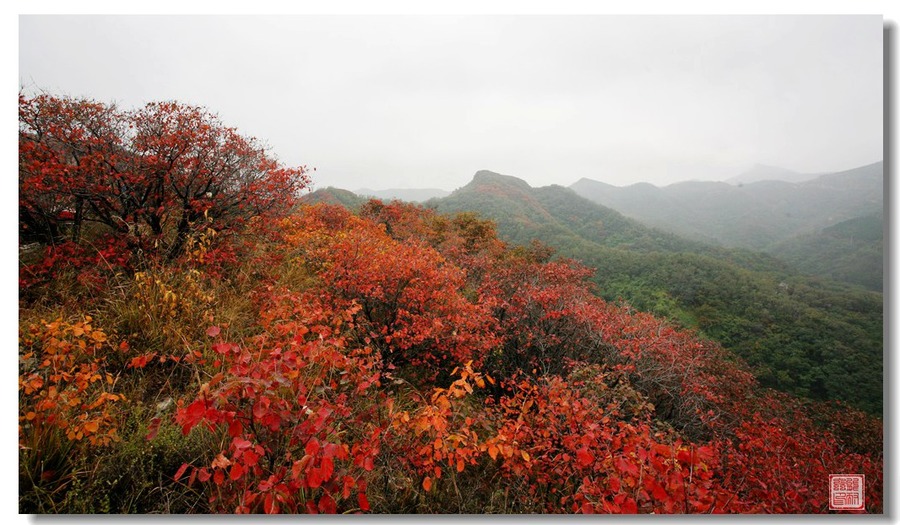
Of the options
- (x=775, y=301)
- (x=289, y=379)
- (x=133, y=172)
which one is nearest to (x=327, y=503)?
(x=289, y=379)

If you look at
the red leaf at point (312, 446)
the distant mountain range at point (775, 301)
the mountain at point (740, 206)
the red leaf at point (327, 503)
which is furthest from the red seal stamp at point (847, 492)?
the red leaf at point (312, 446)

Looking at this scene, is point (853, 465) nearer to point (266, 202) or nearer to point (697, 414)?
point (697, 414)

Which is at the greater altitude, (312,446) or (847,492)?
(312,446)

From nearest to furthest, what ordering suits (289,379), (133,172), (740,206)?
(289,379) → (133,172) → (740,206)

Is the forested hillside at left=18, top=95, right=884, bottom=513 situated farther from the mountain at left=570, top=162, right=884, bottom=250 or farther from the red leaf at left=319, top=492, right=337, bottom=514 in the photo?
the mountain at left=570, top=162, right=884, bottom=250

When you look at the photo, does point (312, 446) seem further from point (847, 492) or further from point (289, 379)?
point (847, 492)

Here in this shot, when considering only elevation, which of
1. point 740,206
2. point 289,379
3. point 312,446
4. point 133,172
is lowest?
point 312,446

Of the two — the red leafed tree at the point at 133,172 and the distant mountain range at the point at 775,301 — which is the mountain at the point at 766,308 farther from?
the red leafed tree at the point at 133,172
